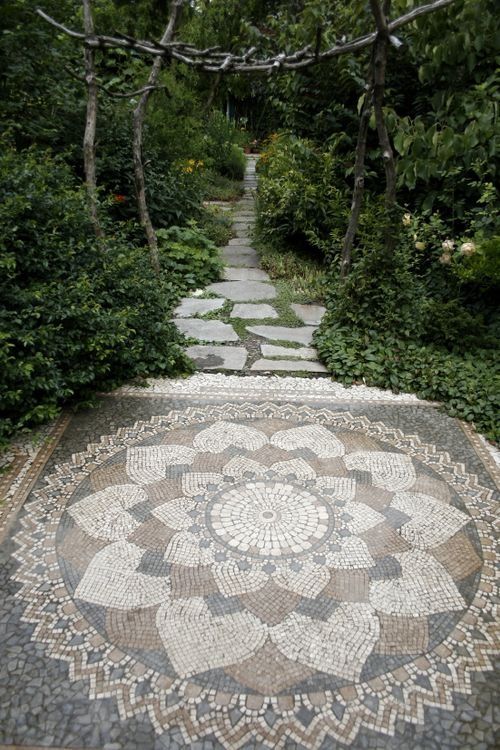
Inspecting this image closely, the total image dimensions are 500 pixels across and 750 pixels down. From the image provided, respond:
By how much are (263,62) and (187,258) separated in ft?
10.3

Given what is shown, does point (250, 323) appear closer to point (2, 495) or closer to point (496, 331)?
point (496, 331)

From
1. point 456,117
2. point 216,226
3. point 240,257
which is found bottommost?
point 240,257

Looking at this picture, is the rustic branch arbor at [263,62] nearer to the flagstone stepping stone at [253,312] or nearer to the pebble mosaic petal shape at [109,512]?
the flagstone stepping stone at [253,312]

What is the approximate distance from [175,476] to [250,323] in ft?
7.04

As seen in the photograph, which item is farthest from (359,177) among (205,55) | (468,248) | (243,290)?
(205,55)

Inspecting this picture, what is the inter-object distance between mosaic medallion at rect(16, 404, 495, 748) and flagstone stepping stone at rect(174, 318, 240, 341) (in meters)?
1.41

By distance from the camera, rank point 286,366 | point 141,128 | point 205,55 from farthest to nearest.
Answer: point 141,128 < point 286,366 < point 205,55

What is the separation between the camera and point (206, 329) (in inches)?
176

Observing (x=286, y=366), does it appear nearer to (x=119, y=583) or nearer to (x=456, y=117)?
(x=119, y=583)

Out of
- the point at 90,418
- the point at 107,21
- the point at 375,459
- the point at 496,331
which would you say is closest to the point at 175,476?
the point at 90,418

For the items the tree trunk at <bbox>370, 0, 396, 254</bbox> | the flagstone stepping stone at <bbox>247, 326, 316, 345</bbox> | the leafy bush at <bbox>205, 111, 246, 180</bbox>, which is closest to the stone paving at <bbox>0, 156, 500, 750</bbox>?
the flagstone stepping stone at <bbox>247, 326, 316, 345</bbox>

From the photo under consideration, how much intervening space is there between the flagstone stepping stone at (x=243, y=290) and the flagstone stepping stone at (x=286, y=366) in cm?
122

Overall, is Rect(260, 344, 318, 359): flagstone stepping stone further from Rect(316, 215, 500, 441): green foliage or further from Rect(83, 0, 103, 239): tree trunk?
Result: Rect(83, 0, 103, 239): tree trunk

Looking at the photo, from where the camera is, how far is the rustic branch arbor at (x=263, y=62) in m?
2.24
